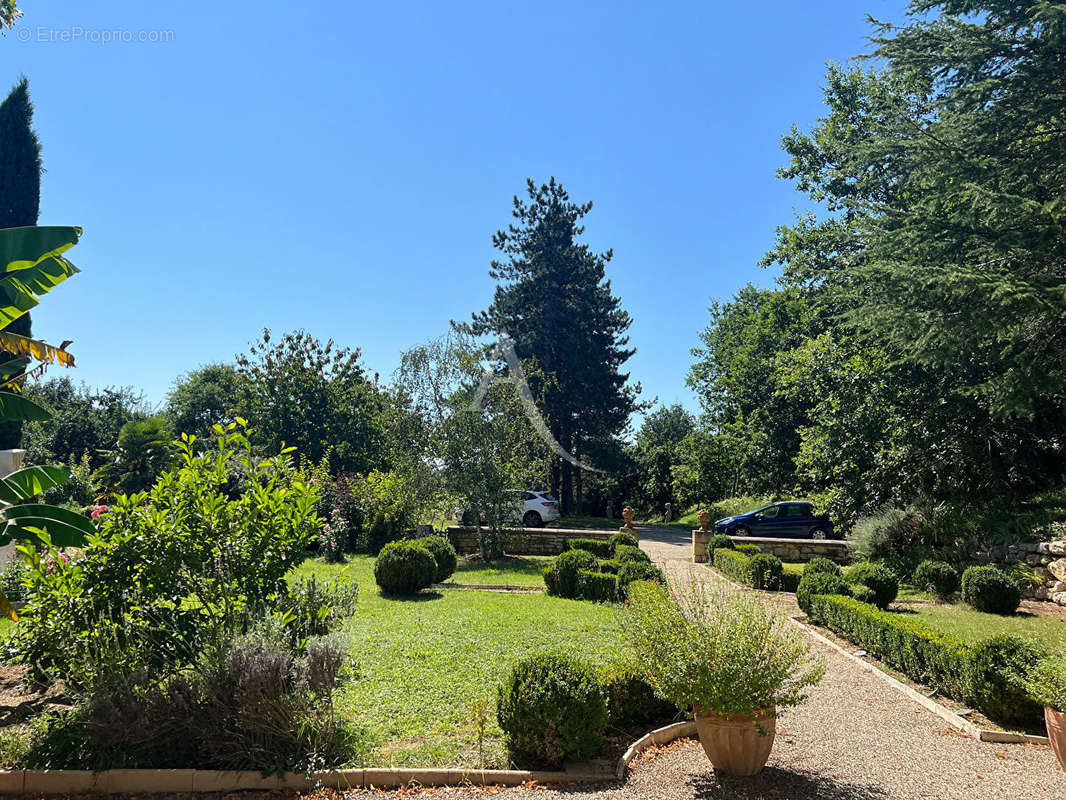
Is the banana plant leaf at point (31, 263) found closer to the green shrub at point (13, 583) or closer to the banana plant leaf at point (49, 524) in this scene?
the banana plant leaf at point (49, 524)

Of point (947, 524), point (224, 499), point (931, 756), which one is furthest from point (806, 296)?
point (224, 499)

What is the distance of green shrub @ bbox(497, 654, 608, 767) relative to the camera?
15.2ft

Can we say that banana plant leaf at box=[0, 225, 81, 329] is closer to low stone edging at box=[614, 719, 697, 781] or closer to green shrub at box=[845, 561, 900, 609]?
low stone edging at box=[614, 719, 697, 781]

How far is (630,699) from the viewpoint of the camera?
546 cm

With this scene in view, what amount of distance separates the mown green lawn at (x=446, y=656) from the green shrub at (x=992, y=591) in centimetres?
591

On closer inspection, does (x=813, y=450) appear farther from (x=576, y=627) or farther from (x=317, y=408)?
(x=317, y=408)

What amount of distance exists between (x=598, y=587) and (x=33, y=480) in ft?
27.3

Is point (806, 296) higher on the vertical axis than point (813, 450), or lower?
higher

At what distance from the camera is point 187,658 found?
5121 millimetres

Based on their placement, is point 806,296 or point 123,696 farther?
point 806,296

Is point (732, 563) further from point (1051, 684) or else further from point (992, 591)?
point (1051, 684)

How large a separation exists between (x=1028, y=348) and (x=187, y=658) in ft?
43.4

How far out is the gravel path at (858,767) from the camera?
13.9 feet

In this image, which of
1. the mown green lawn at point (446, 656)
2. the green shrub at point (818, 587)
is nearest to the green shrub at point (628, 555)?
the mown green lawn at point (446, 656)
